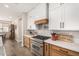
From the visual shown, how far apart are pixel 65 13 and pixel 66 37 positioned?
612 mm

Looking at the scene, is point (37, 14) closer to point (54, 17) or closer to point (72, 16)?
point (54, 17)

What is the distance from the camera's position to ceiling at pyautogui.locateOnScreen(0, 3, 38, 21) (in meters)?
2.66

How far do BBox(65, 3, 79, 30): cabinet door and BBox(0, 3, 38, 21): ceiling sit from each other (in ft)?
2.99

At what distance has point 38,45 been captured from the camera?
118 inches

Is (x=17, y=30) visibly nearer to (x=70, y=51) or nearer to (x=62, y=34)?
(x=62, y=34)

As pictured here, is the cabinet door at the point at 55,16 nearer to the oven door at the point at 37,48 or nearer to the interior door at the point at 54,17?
the interior door at the point at 54,17

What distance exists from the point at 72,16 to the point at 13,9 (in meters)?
1.63

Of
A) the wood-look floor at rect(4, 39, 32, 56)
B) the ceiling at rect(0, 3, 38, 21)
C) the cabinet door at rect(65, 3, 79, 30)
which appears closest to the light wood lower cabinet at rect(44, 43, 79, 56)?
the cabinet door at rect(65, 3, 79, 30)

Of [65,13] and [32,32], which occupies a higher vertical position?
[65,13]

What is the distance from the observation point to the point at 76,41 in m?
2.25

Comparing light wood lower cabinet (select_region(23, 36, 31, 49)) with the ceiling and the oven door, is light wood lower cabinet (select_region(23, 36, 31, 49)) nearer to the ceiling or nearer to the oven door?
the oven door

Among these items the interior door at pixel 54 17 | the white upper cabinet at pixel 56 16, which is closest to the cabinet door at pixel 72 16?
the white upper cabinet at pixel 56 16

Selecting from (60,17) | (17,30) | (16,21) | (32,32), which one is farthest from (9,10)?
(60,17)

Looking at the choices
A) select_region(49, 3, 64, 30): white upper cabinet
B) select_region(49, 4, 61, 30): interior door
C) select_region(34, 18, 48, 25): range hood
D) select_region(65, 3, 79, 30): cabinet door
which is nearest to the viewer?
select_region(65, 3, 79, 30): cabinet door
